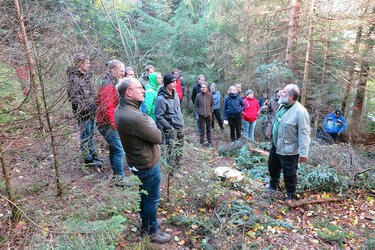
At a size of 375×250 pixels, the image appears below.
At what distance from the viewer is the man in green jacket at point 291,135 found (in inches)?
157

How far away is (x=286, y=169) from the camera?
430 centimetres

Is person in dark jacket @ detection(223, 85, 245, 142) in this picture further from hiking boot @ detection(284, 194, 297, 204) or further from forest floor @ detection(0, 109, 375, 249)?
hiking boot @ detection(284, 194, 297, 204)

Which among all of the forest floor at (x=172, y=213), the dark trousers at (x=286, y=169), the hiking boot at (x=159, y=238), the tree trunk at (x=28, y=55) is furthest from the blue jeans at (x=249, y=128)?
the tree trunk at (x=28, y=55)

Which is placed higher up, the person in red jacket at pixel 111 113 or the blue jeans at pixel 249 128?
the person in red jacket at pixel 111 113

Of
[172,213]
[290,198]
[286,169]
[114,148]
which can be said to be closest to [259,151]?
[290,198]

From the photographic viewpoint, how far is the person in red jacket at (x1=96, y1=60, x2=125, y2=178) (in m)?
3.52

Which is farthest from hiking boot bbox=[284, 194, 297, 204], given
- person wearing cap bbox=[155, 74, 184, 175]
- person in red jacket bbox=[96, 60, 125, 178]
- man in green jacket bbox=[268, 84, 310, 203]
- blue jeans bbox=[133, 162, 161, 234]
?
person in red jacket bbox=[96, 60, 125, 178]

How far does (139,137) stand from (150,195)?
81 centimetres

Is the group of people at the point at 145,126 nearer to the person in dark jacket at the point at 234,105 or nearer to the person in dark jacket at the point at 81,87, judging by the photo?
the person in dark jacket at the point at 81,87

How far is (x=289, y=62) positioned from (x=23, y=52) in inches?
332

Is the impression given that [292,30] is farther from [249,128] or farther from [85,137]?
[85,137]

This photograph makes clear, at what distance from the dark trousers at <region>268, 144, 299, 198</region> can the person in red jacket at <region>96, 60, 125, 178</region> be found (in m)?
3.16

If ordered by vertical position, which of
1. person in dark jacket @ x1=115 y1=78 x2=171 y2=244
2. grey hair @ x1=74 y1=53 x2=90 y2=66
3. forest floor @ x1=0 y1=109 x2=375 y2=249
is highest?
grey hair @ x1=74 y1=53 x2=90 y2=66

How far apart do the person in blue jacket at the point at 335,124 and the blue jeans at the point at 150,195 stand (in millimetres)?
9519
